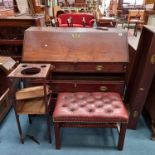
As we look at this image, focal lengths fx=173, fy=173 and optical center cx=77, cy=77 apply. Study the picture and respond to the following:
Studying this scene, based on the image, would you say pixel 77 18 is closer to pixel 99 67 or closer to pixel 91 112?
pixel 99 67

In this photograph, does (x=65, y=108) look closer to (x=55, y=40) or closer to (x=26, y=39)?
(x=55, y=40)

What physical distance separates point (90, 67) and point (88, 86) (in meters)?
0.24

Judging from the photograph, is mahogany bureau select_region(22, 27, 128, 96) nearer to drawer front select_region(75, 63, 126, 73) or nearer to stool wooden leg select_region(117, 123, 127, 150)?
drawer front select_region(75, 63, 126, 73)

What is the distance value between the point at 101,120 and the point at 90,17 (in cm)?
537

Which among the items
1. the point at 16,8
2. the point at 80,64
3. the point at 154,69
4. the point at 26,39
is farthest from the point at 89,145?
the point at 16,8

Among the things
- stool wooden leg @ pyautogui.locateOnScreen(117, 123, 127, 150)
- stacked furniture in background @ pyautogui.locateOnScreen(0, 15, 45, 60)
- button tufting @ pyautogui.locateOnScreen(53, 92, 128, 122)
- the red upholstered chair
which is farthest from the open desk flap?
the red upholstered chair

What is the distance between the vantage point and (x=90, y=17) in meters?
6.28

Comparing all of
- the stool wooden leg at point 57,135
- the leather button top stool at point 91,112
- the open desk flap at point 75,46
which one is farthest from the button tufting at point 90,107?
the open desk flap at point 75,46

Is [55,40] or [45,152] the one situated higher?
[55,40]

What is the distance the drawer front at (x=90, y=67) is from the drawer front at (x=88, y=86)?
0.47 feet

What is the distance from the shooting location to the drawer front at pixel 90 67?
1.90 metres

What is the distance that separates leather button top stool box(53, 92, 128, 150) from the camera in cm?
156

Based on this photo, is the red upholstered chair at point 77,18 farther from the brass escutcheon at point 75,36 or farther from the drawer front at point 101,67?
the drawer front at point 101,67

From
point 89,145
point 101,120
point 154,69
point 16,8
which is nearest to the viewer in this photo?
point 101,120
